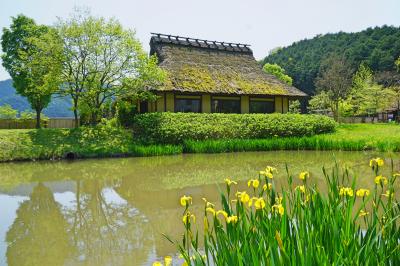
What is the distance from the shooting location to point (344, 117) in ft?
132

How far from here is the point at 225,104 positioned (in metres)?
22.0

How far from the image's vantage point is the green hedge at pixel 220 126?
17125 mm

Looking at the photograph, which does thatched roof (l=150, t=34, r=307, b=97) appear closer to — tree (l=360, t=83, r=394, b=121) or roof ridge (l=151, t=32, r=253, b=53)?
roof ridge (l=151, t=32, r=253, b=53)

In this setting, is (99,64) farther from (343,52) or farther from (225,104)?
(343,52)

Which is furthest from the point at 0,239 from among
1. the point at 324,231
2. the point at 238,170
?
the point at 238,170

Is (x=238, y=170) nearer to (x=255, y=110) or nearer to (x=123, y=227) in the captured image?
(x=123, y=227)

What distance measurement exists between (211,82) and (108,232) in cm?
1642

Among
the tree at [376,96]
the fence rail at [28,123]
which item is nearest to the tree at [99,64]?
the fence rail at [28,123]

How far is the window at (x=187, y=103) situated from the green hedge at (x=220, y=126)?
249 centimetres

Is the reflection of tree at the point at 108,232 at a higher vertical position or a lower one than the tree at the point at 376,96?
lower

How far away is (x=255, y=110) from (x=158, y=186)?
14.9m

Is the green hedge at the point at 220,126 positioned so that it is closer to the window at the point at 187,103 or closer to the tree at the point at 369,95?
the window at the point at 187,103

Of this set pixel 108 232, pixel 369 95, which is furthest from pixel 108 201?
pixel 369 95

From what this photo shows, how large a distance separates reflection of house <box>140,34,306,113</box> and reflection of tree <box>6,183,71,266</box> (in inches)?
490
